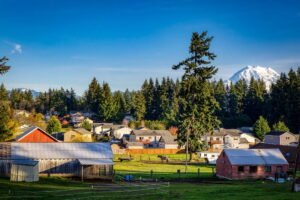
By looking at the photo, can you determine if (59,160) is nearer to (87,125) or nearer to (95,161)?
(95,161)

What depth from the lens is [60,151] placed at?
5369cm

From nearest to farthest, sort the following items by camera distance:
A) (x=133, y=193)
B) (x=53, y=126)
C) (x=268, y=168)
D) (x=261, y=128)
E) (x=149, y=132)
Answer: (x=133, y=193) → (x=268, y=168) → (x=53, y=126) → (x=149, y=132) → (x=261, y=128)

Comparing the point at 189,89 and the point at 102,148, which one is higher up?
the point at 189,89

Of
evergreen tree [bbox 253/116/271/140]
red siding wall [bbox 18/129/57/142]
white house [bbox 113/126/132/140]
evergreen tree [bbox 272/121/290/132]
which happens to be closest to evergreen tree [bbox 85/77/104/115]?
white house [bbox 113/126/132/140]

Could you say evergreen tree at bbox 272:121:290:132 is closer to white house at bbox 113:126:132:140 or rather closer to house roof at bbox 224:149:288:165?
white house at bbox 113:126:132:140

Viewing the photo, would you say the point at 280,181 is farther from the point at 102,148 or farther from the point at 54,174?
the point at 54,174

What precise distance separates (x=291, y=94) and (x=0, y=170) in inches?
4231

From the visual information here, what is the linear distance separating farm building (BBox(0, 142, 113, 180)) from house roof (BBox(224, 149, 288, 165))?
1810 centimetres

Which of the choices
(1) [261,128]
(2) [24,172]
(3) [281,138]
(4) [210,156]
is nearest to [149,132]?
(1) [261,128]

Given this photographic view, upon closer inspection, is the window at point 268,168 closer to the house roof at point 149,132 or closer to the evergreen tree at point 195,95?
the evergreen tree at point 195,95

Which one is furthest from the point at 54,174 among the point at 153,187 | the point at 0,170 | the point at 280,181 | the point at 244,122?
the point at 244,122

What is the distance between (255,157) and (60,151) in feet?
91.7

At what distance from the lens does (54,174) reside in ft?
170

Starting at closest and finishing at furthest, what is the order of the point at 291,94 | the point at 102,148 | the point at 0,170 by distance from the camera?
the point at 0,170 → the point at 102,148 → the point at 291,94
